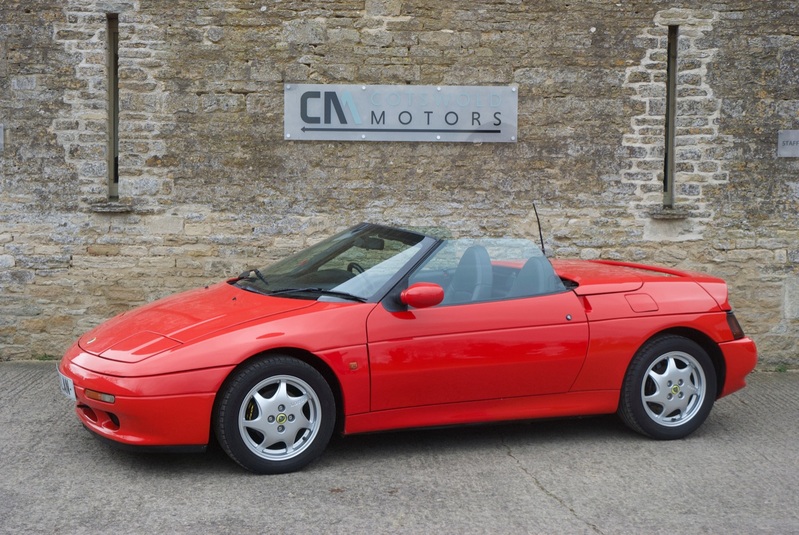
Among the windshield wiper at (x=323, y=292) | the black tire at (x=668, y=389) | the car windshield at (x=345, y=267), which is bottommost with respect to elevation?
the black tire at (x=668, y=389)

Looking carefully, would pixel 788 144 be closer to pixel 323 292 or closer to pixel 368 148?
pixel 368 148

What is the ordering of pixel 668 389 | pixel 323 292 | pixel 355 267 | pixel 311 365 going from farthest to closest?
pixel 668 389 → pixel 355 267 → pixel 323 292 → pixel 311 365

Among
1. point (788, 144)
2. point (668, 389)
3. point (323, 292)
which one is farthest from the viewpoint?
point (788, 144)

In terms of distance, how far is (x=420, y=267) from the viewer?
546 cm

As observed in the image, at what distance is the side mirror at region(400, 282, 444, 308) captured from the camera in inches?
203

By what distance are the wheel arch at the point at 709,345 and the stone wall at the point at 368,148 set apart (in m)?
2.72

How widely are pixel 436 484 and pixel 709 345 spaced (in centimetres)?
223

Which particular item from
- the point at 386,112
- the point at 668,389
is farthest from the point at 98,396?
the point at 386,112

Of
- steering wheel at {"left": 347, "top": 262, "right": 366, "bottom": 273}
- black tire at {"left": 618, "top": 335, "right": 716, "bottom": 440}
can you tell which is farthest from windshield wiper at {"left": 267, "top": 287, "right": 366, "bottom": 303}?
black tire at {"left": 618, "top": 335, "right": 716, "bottom": 440}

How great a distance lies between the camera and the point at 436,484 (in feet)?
15.8

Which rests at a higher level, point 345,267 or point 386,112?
point 386,112

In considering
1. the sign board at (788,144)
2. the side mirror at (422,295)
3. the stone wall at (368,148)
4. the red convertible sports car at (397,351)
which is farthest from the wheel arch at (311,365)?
the sign board at (788,144)

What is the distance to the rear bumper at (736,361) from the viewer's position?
Result: 5887 millimetres

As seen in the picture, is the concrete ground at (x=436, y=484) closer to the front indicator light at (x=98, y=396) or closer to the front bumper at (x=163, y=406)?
the front bumper at (x=163, y=406)
